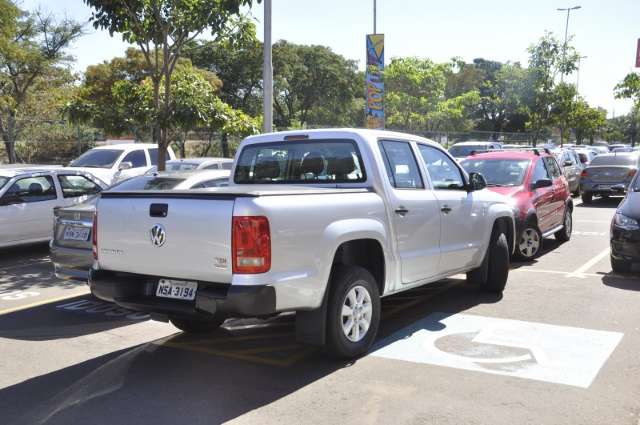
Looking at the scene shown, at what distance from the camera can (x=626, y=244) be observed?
8562 mm

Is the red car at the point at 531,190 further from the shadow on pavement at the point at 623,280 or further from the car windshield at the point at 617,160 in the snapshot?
the car windshield at the point at 617,160

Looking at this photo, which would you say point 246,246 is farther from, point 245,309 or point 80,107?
point 80,107

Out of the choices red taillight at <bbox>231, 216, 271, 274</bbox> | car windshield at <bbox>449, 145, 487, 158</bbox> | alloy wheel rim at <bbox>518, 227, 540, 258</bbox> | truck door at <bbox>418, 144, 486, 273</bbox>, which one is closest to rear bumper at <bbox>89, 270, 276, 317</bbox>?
red taillight at <bbox>231, 216, 271, 274</bbox>

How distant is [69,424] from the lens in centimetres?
414

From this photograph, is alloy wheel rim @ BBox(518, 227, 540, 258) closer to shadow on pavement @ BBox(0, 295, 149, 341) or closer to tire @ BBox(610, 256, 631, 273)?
tire @ BBox(610, 256, 631, 273)

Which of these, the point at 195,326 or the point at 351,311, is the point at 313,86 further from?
the point at 351,311

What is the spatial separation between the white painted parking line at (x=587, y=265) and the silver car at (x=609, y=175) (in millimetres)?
8580

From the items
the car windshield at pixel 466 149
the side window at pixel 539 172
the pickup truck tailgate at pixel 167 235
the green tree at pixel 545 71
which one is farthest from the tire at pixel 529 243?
the green tree at pixel 545 71

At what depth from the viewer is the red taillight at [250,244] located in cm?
439

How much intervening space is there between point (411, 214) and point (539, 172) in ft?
19.3

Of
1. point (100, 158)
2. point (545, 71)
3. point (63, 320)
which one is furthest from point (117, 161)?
point (545, 71)

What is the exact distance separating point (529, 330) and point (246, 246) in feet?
10.6

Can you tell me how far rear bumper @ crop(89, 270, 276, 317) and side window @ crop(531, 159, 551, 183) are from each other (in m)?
7.29

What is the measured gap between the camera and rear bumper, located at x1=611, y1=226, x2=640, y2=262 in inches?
334
